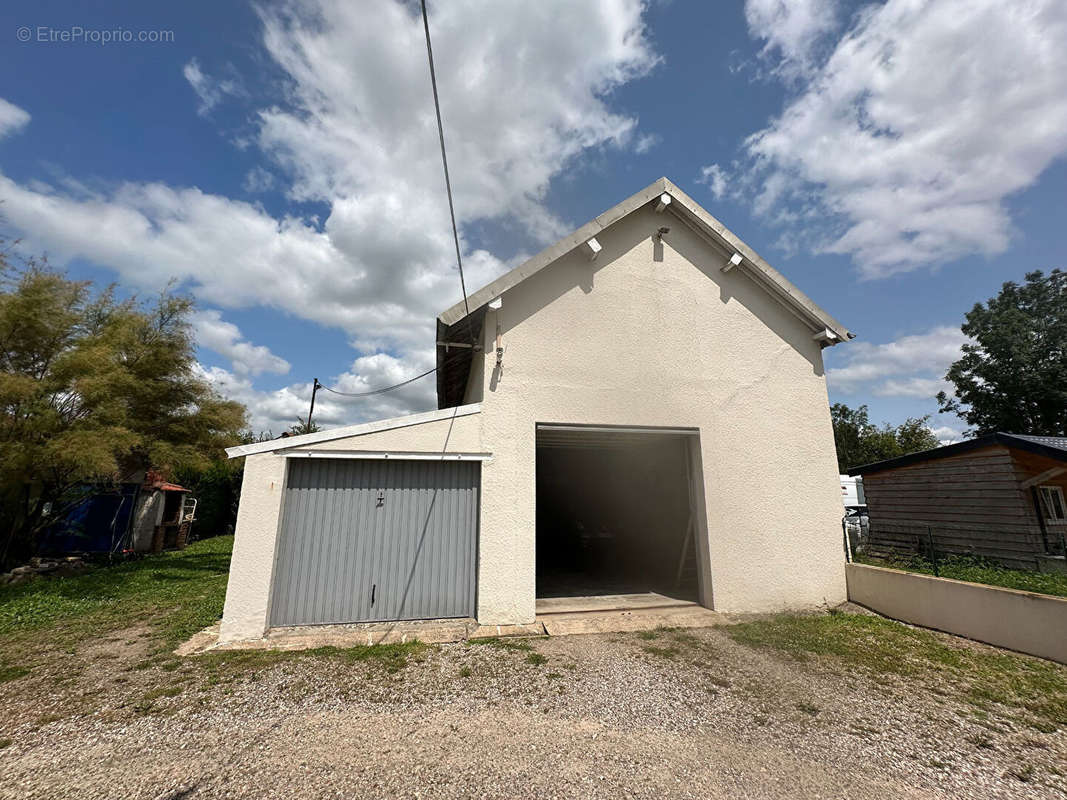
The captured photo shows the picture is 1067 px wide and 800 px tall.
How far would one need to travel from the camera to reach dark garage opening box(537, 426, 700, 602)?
830cm

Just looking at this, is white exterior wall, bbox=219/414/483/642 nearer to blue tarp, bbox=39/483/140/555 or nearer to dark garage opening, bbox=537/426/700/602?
dark garage opening, bbox=537/426/700/602

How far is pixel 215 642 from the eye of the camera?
5.35 m

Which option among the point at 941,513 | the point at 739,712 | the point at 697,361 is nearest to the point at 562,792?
the point at 739,712

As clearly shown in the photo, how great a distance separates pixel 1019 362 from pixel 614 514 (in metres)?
25.8

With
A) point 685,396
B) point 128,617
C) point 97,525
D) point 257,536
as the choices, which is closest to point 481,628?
point 257,536

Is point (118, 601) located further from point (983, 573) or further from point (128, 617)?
point (983, 573)

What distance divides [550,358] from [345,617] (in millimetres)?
4607

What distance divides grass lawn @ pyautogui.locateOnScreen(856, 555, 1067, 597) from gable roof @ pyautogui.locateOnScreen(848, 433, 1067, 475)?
187cm

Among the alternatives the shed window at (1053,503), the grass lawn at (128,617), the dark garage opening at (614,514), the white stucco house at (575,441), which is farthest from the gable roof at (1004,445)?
the grass lawn at (128,617)

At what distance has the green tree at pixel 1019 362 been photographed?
72.1 ft

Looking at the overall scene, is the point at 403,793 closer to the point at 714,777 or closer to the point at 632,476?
the point at 714,777

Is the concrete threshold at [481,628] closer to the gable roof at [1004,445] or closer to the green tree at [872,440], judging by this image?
the gable roof at [1004,445]

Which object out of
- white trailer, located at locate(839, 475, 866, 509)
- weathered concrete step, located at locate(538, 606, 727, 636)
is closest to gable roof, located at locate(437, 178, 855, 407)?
weathered concrete step, located at locate(538, 606, 727, 636)

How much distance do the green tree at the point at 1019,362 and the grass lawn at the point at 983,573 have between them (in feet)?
76.2
